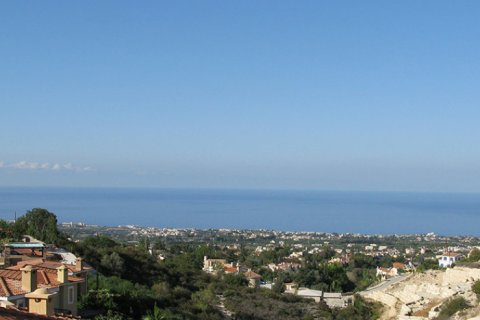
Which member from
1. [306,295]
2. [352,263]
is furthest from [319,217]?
[306,295]

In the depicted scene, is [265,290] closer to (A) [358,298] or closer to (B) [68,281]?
(A) [358,298]

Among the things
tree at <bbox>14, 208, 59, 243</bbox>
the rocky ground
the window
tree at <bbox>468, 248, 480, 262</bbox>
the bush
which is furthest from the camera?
tree at <bbox>468, 248, 480, 262</bbox>

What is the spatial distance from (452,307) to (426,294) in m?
5.55

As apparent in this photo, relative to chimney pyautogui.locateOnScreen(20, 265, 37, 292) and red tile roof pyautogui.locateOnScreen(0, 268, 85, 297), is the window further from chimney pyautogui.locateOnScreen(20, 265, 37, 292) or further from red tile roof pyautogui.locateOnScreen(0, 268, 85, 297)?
chimney pyautogui.locateOnScreen(20, 265, 37, 292)

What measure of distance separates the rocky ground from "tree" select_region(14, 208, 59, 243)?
1666cm

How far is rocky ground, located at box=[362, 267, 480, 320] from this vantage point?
28766mm

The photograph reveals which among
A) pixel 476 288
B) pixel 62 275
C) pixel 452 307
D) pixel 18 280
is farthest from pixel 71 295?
pixel 476 288

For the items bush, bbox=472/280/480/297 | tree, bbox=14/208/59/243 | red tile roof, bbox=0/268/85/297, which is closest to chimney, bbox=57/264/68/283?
red tile roof, bbox=0/268/85/297

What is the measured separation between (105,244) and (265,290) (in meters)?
9.19

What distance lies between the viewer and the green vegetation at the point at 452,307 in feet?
88.4

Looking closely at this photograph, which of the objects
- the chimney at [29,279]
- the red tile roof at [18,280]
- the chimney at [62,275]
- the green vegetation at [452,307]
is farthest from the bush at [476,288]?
the chimney at [29,279]

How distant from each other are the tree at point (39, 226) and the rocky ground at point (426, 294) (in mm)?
16659

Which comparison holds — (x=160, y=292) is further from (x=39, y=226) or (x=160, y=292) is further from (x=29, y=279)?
(x=29, y=279)

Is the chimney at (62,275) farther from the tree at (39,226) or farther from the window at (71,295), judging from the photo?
the tree at (39,226)
